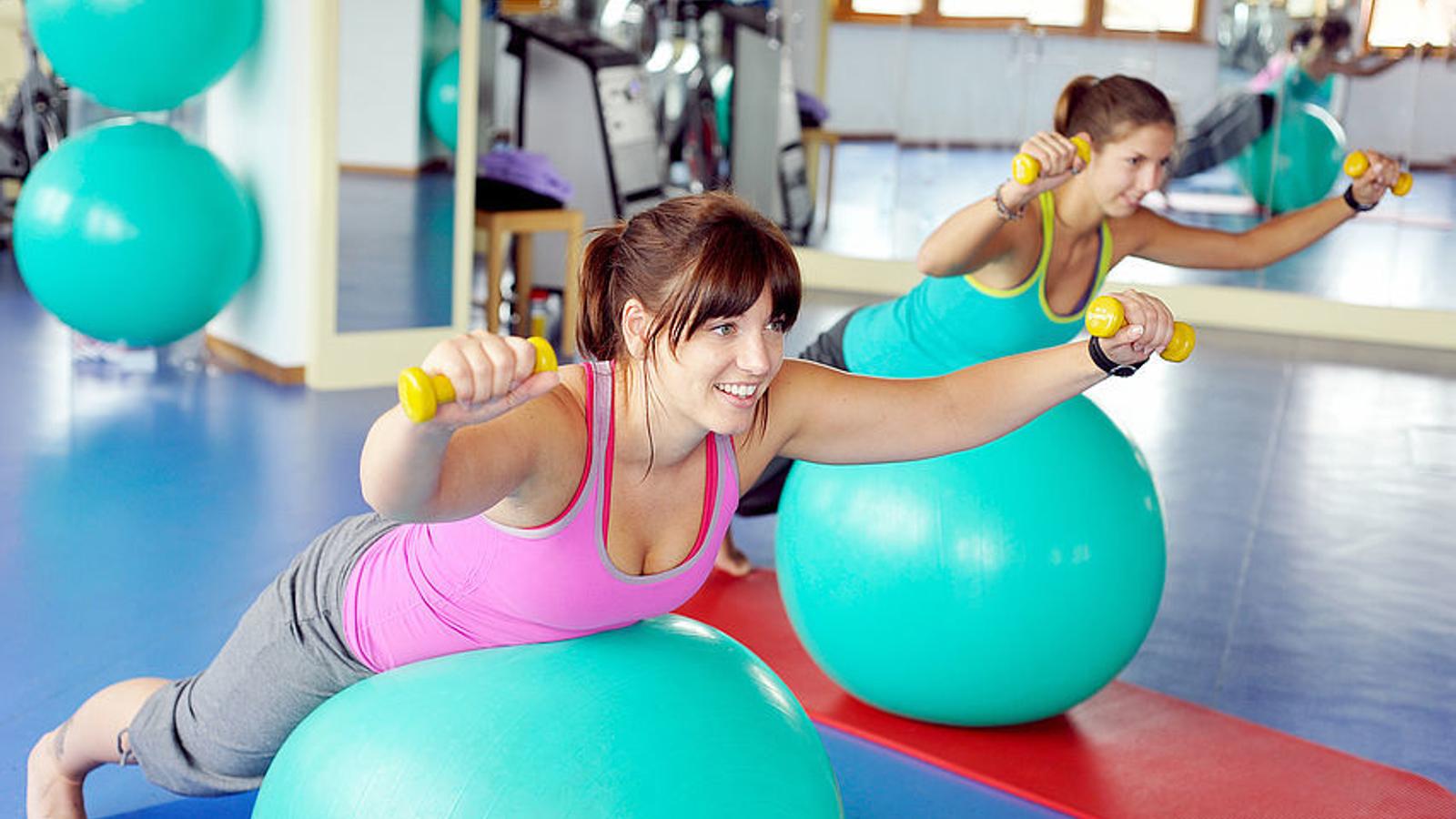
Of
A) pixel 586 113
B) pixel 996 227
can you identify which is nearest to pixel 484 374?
pixel 996 227

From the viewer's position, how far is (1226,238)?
10.5 feet

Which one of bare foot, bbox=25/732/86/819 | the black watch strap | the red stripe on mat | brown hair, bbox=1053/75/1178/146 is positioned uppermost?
brown hair, bbox=1053/75/1178/146

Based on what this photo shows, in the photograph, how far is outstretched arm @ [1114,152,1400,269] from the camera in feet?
10.1

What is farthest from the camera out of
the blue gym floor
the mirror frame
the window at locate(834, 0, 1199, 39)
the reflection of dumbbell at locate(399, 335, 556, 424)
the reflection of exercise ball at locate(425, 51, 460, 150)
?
the window at locate(834, 0, 1199, 39)

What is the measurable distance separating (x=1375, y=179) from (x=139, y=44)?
11.9 ft

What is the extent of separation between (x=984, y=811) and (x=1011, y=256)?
36.6 inches

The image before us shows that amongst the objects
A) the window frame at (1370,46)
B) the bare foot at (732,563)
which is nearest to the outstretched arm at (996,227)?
the bare foot at (732,563)

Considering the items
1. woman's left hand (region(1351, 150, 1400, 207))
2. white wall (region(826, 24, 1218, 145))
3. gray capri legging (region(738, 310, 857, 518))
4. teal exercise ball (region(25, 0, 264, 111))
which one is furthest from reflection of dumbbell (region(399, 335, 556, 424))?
white wall (region(826, 24, 1218, 145))

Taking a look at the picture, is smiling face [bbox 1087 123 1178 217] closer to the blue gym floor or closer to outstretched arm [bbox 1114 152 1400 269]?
outstretched arm [bbox 1114 152 1400 269]

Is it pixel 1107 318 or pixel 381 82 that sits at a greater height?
pixel 381 82

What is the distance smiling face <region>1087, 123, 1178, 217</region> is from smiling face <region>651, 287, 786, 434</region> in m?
1.26

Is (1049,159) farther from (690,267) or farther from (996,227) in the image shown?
(690,267)

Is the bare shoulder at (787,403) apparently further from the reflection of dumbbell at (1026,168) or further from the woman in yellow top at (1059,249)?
the woman in yellow top at (1059,249)

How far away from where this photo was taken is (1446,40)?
25.8 ft
